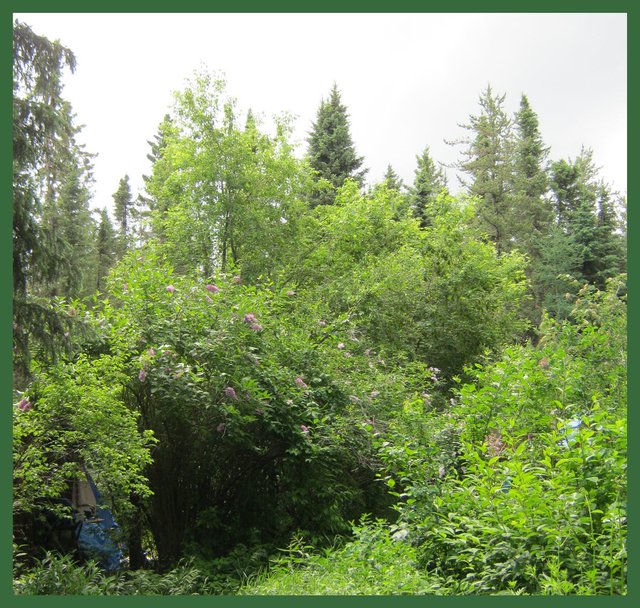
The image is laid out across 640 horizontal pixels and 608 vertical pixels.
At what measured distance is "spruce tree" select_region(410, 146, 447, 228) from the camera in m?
23.9

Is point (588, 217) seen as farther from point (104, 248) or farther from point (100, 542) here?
point (100, 542)

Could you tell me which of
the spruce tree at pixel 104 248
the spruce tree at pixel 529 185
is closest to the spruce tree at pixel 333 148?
the spruce tree at pixel 529 185

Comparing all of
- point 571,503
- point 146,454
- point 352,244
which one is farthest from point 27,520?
point 352,244

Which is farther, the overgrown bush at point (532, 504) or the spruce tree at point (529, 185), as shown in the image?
the spruce tree at point (529, 185)

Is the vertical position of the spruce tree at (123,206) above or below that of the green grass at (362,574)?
above

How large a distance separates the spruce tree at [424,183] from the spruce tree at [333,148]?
258 centimetres

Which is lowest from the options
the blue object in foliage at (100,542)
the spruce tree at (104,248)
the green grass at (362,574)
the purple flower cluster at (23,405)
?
the blue object in foliage at (100,542)

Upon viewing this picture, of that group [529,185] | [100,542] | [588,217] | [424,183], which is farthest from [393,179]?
[100,542]

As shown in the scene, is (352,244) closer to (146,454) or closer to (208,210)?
(208,210)

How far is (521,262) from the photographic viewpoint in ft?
50.5

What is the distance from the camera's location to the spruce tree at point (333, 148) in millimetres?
23156

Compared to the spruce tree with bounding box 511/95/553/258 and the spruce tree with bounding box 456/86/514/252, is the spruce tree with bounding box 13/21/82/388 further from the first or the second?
the spruce tree with bounding box 511/95/553/258

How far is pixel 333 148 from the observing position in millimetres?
23656

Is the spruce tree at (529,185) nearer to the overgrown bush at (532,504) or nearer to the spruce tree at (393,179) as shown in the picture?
the spruce tree at (393,179)
